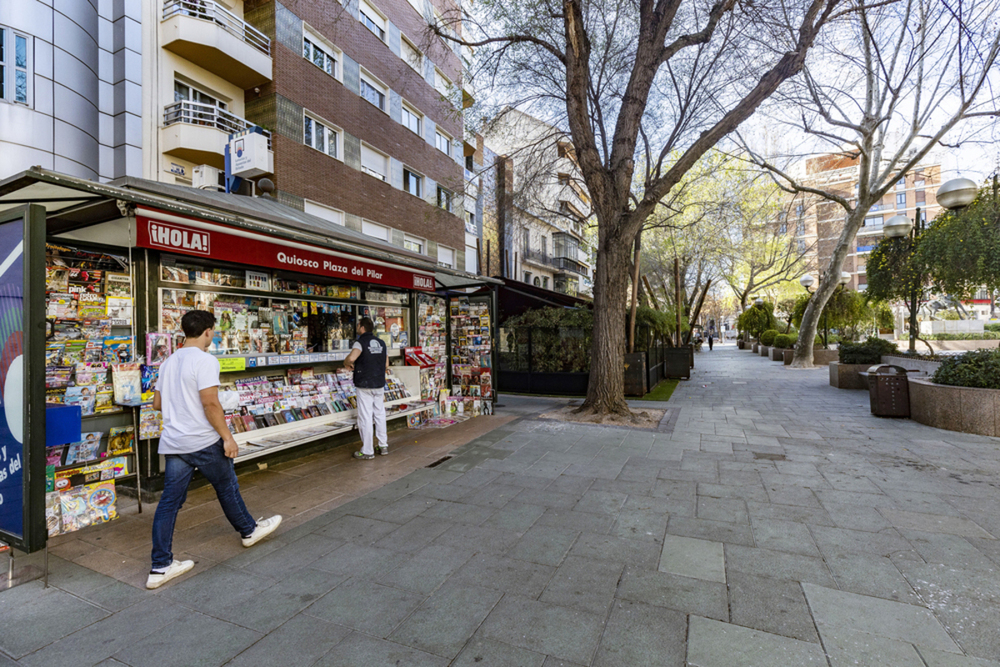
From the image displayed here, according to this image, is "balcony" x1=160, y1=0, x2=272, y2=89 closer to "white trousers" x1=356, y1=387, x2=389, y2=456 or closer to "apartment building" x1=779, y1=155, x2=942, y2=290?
"white trousers" x1=356, y1=387, x2=389, y2=456

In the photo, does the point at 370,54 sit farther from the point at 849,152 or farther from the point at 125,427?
the point at 849,152

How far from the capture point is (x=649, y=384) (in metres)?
12.9

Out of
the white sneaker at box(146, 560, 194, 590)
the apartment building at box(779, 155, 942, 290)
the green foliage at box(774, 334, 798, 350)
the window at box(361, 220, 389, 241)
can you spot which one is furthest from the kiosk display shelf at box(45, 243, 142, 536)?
the green foliage at box(774, 334, 798, 350)

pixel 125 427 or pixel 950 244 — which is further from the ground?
pixel 950 244

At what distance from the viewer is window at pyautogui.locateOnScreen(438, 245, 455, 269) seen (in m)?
19.6

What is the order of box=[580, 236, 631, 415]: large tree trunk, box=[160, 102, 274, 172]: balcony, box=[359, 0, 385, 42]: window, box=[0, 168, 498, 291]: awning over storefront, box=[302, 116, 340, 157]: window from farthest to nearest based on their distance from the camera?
box=[359, 0, 385, 42]: window < box=[302, 116, 340, 157]: window < box=[160, 102, 274, 172]: balcony < box=[580, 236, 631, 415]: large tree trunk < box=[0, 168, 498, 291]: awning over storefront

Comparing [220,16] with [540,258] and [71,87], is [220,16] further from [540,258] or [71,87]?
[540,258]

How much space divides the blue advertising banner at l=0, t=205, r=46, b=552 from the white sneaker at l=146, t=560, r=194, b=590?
0.65 metres

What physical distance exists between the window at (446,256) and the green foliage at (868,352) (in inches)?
556

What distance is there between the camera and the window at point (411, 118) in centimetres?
1823

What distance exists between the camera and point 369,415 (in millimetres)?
6195

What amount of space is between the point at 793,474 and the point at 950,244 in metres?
8.48

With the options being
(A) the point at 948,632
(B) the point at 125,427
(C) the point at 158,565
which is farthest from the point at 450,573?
(B) the point at 125,427

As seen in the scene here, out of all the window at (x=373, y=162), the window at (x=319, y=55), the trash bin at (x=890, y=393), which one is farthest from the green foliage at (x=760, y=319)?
the window at (x=319, y=55)
